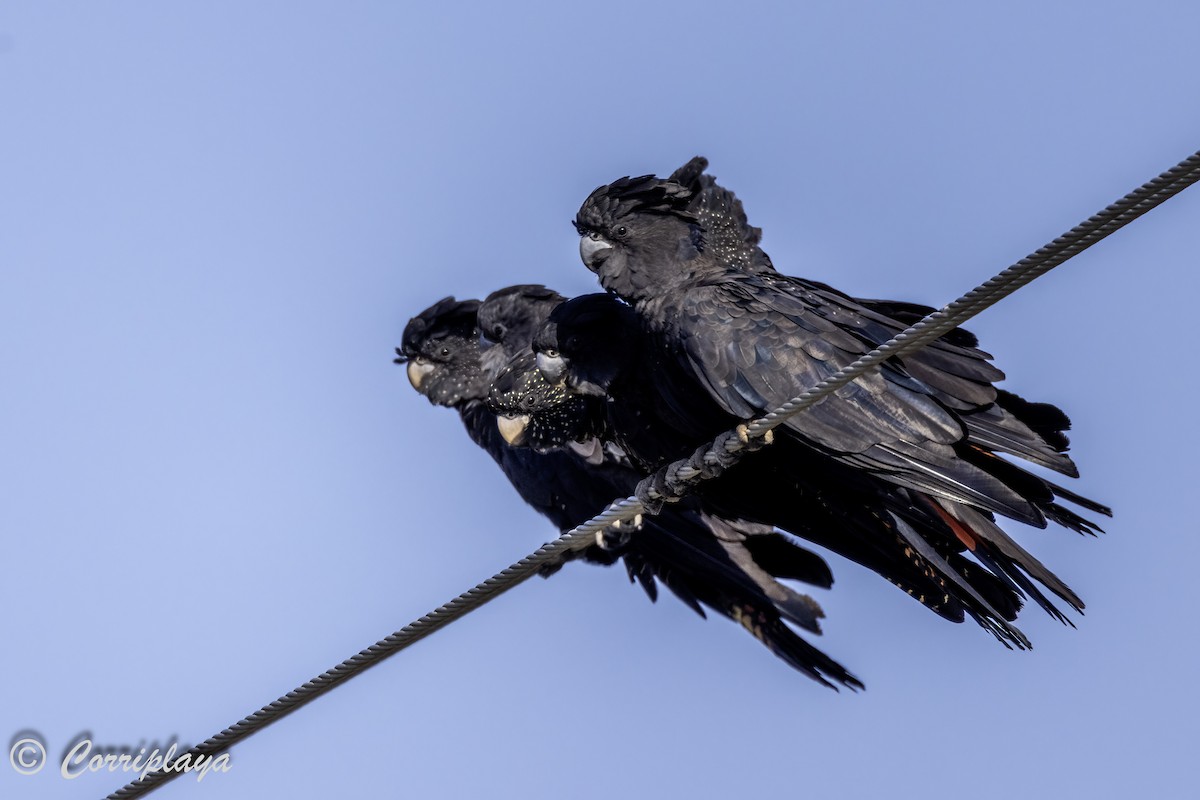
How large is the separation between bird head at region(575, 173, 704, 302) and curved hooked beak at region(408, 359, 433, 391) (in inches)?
98.9

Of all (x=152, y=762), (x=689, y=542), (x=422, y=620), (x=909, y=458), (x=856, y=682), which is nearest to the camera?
(x=422, y=620)

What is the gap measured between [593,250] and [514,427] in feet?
4.36

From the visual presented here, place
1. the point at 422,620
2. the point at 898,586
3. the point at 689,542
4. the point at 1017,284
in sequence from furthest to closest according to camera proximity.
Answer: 1. the point at 689,542
2. the point at 898,586
3. the point at 422,620
4. the point at 1017,284

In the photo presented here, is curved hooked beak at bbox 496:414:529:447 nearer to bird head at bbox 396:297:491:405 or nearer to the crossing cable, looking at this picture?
bird head at bbox 396:297:491:405

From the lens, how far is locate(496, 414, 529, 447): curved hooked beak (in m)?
8.30

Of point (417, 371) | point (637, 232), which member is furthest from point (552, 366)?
point (417, 371)

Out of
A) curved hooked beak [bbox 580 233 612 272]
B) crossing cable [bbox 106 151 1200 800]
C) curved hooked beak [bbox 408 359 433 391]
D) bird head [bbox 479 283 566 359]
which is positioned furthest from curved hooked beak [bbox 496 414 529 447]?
crossing cable [bbox 106 151 1200 800]

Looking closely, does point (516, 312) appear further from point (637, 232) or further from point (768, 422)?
point (768, 422)

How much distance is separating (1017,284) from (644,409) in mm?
3145

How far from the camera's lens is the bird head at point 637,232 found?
7.29 m

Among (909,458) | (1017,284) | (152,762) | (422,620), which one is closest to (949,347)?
(909,458)

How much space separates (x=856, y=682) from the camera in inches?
323

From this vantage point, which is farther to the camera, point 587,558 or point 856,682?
point 587,558

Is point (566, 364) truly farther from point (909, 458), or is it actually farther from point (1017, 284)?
point (1017, 284)
